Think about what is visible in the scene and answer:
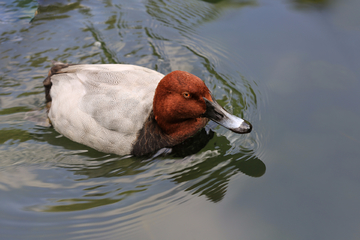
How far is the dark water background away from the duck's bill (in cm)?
47

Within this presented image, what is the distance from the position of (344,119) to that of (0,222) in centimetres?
400

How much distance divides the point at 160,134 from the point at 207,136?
649mm

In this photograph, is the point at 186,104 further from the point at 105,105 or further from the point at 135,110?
the point at 105,105

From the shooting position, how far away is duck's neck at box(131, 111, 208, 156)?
11.9ft

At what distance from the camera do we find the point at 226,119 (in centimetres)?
342

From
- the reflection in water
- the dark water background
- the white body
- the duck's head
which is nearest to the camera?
the dark water background

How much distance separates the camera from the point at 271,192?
319 centimetres

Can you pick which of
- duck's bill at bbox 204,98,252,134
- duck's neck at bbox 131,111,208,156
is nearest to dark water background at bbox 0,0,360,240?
duck's neck at bbox 131,111,208,156

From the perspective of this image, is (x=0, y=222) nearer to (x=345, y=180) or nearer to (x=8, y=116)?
(x=8, y=116)

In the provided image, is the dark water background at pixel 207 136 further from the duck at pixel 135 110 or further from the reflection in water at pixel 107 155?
the duck at pixel 135 110

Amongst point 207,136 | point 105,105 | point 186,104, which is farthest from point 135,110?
point 207,136

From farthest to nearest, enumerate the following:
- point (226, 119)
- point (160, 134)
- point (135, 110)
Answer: point (160, 134) → point (135, 110) → point (226, 119)

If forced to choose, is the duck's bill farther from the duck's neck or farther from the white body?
the white body

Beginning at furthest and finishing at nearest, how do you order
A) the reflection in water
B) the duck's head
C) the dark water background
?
1. the duck's head
2. the reflection in water
3. the dark water background
